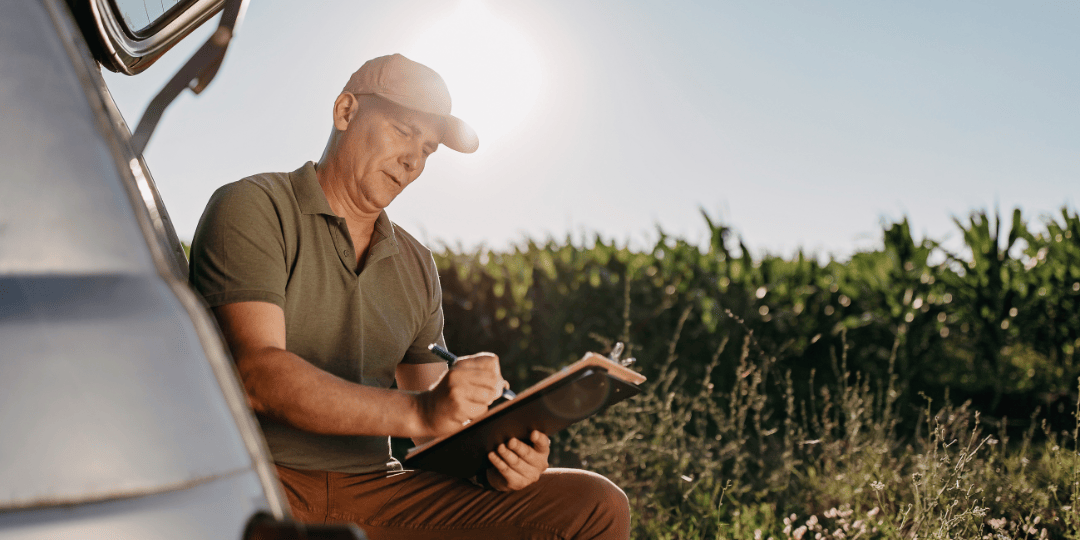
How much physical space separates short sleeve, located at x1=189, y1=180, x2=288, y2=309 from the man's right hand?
471mm

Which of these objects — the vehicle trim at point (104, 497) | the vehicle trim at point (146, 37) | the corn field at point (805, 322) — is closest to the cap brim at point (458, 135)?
the vehicle trim at point (146, 37)

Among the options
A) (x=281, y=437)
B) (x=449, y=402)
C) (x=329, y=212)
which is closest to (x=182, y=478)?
(x=449, y=402)

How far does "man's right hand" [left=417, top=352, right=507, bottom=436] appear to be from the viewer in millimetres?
1752

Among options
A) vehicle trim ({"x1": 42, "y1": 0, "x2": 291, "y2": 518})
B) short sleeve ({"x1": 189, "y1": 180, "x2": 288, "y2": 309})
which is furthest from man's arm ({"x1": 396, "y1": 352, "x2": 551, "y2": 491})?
vehicle trim ({"x1": 42, "y1": 0, "x2": 291, "y2": 518})

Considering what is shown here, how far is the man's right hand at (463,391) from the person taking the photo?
175 centimetres

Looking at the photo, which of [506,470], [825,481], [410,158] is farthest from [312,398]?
[825,481]

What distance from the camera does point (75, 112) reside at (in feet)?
2.72

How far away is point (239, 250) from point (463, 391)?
0.66 m

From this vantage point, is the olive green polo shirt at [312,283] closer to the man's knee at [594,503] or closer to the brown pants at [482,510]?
the brown pants at [482,510]

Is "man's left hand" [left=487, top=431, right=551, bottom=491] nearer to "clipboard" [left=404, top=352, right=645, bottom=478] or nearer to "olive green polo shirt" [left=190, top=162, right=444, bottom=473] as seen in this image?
"clipboard" [left=404, top=352, right=645, bottom=478]

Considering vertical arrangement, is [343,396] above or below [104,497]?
below

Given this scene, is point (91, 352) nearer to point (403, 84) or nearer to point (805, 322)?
point (403, 84)

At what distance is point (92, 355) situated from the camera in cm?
71

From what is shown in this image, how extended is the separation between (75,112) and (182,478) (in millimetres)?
401
